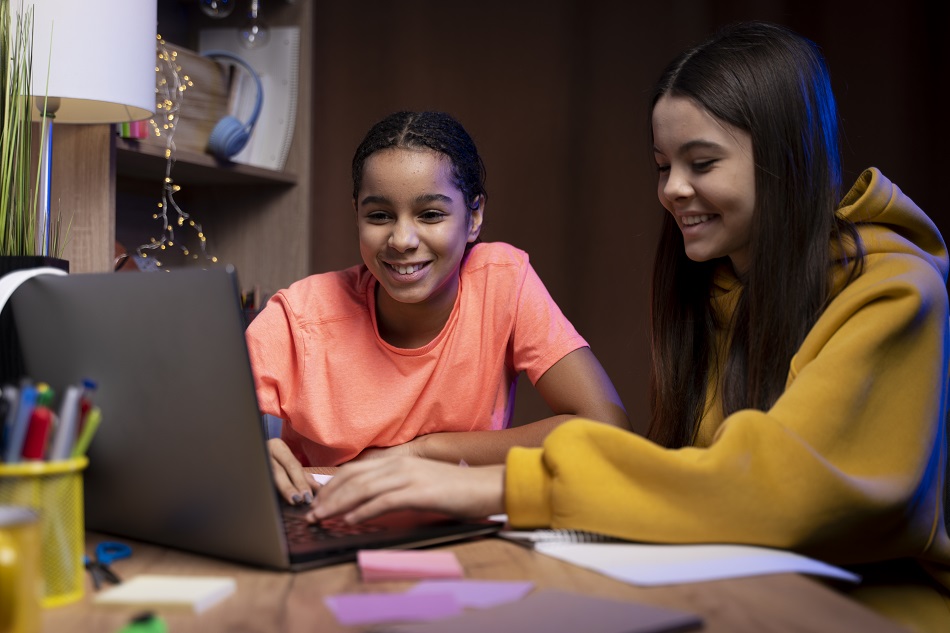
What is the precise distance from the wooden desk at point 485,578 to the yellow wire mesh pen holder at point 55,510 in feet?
0.05

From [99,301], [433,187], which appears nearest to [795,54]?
[433,187]

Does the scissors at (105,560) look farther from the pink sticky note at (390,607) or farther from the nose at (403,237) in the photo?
the nose at (403,237)

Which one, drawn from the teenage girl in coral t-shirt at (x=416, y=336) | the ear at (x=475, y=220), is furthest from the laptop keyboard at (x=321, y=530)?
the ear at (x=475, y=220)

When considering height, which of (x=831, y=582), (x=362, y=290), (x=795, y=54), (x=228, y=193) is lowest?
(x=831, y=582)

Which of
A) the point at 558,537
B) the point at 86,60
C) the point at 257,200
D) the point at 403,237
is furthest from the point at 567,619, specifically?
the point at 257,200

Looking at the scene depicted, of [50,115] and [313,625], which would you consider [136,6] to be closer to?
[50,115]

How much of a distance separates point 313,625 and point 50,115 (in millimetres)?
1201

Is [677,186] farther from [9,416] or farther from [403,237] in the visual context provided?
[9,416]

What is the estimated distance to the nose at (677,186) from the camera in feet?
3.73

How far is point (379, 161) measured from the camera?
1.45 metres

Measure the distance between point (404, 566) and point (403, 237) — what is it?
84cm

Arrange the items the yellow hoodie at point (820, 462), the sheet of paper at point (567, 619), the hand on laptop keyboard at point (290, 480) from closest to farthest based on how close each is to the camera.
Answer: the sheet of paper at point (567, 619) < the yellow hoodie at point (820, 462) < the hand on laptop keyboard at point (290, 480)

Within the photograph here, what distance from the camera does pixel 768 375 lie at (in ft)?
3.31

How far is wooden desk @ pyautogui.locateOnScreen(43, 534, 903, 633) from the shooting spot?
0.55 meters
